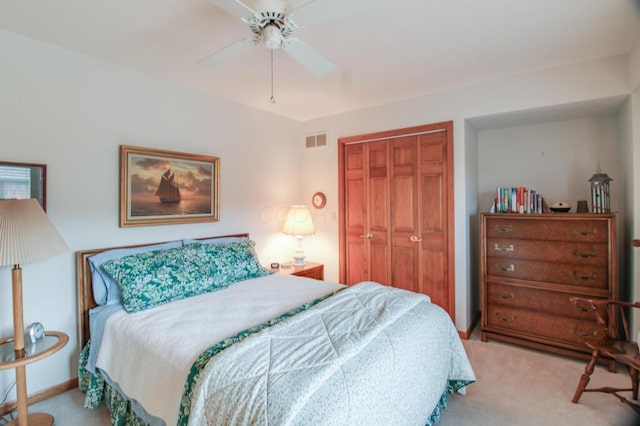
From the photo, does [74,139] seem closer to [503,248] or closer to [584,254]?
[503,248]

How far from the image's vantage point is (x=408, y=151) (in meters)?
3.44

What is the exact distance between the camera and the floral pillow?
2.14m

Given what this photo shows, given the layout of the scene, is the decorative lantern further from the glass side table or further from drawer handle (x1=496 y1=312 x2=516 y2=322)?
the glass side table

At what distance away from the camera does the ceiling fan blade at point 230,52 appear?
1.72 meters

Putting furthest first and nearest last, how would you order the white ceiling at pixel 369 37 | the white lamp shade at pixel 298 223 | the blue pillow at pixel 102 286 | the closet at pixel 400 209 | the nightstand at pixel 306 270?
the white lamp shade at pixel 298 223
the nightstand at pixel 306 270
the closet at pixel 400 209
the blue pillow at pixel 102 286
the white ceiling at pixel 369 37

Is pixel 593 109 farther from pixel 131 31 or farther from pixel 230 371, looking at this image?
pixel 131 31

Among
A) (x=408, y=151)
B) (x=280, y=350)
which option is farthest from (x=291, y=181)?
(x=280, y=350)

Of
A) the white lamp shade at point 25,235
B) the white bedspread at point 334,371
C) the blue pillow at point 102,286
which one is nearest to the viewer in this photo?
the white bedspread at point 334,371

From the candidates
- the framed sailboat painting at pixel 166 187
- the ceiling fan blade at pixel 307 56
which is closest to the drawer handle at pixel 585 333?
the ceiling fan blade at pixel 307 56

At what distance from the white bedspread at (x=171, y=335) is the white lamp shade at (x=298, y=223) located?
4.45 feet

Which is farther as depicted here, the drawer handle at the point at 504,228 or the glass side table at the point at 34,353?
the drawer handle at the point at 504,228

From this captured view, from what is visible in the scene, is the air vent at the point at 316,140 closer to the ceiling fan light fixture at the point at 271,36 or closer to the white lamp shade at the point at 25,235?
the ceiling fan light fixture at the point at 271,36

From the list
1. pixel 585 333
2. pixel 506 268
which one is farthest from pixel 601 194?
pixel 585 333

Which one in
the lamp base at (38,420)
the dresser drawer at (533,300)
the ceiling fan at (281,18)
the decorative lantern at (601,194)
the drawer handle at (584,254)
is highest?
the ceiling fan at (281,18)
